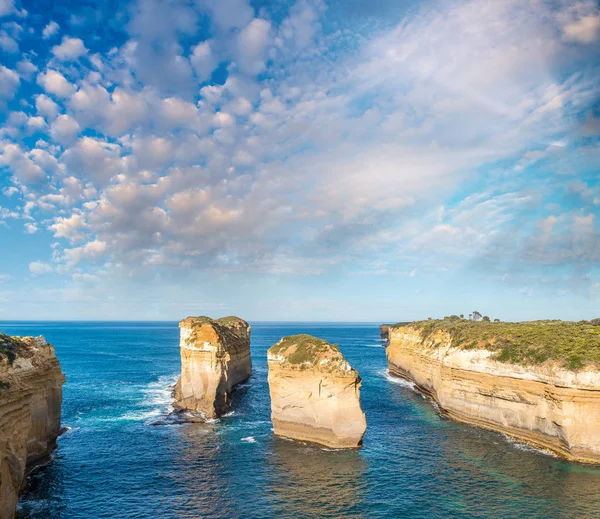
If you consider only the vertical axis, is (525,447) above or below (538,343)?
below

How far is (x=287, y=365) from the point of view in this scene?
4281 cm

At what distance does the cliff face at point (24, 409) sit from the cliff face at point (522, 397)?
44.4 m

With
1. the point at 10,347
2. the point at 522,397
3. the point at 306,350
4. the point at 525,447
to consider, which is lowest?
the point at 525,447

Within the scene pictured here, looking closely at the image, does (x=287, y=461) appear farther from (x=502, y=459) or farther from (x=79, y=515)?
(x=502, y=459)

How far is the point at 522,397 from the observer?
4181 cm

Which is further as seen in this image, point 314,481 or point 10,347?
point 10,347

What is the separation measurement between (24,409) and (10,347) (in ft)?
23.5

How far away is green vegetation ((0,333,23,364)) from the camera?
30.1m

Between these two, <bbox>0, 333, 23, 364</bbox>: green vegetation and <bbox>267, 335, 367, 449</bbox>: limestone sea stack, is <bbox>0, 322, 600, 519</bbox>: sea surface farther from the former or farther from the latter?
<bbox>0, 333, 23, 364</bbox>: green vegetation

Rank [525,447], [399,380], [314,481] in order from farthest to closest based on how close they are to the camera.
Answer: [399,380] < [525,447] < [314,481]

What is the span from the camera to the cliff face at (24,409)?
934 inches

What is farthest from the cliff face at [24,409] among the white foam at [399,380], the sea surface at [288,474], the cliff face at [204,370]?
the white foam at [399,380]

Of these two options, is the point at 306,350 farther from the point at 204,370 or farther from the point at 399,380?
the point at 399,380

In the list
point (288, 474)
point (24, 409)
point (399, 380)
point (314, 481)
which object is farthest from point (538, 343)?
point (24, 409)
